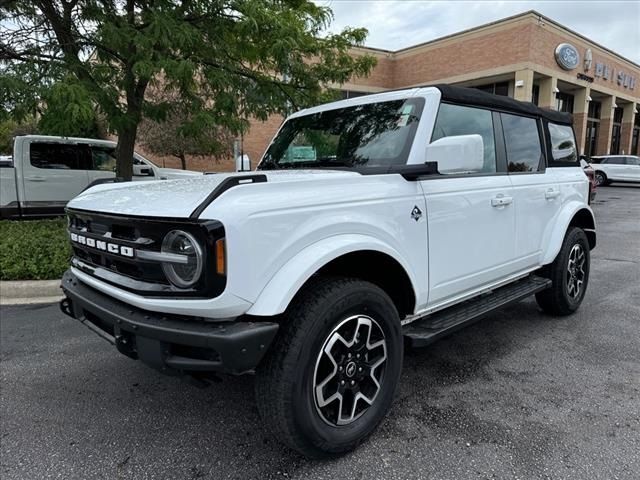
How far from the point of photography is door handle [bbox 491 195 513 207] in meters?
3.29

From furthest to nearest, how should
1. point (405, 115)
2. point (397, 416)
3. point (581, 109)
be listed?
point (581, 109)
point (405, 115)
point (397, 416)

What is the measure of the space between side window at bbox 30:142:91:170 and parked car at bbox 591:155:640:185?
75.0 feet

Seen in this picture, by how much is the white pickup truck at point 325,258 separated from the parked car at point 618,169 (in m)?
23.3

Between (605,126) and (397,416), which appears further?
(605,126)

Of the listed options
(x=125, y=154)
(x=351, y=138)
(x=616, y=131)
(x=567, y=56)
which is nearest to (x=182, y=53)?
(x=125, y=154)

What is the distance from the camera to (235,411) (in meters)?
2.82

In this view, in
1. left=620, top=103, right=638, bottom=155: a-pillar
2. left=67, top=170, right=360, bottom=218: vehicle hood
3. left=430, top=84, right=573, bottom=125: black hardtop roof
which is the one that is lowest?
left=67, top=170, right=360, bottom=218: vehicle hood

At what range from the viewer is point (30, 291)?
527 cm

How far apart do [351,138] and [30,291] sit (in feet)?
14.1

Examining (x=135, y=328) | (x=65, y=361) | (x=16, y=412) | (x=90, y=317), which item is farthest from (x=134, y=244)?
(x=65, y=361)

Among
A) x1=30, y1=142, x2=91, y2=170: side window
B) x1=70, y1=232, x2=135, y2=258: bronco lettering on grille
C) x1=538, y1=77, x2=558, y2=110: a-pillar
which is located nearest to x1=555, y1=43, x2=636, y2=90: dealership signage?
x1=538, y1=77, x2=558, y2=110: a-pillar

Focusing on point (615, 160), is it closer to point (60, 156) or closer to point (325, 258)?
point (60, 156)

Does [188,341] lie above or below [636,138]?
below

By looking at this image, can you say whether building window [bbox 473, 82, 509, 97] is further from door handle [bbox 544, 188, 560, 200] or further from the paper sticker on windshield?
the paper sticker on windshield
